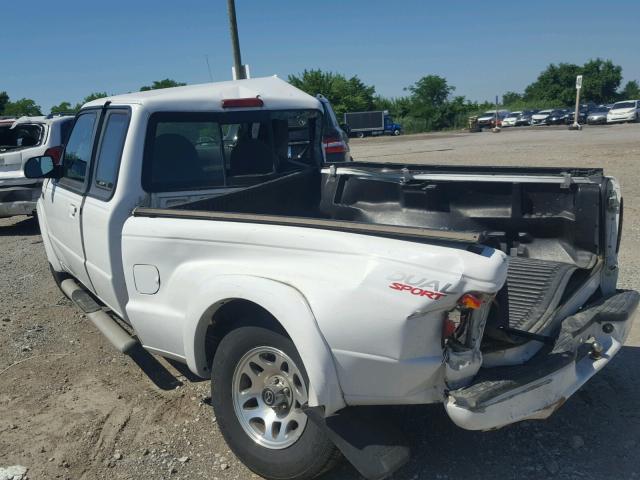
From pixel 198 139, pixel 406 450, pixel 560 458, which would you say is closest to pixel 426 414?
pixel 560 458

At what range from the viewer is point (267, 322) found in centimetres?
313

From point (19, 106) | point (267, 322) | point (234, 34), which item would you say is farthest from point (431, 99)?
point (267, 322)

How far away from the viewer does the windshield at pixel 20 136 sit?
10.9 m

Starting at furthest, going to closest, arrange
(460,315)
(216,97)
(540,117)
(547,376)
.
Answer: (540,117) < (216,97) < (547,376) < (460,315)

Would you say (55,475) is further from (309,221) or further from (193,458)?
(309,221)

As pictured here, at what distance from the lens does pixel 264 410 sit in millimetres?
3252

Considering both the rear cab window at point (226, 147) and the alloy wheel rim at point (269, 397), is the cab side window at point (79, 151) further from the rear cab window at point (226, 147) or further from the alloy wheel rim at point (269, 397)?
the alloy wheel rim at point (269, 397)

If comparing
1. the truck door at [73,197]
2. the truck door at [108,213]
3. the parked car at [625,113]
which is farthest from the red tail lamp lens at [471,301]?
the parked car at [625,113]

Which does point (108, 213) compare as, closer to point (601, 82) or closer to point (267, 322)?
point (267, 322)

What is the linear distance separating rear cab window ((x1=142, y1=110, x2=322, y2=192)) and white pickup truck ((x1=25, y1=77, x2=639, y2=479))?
14mm

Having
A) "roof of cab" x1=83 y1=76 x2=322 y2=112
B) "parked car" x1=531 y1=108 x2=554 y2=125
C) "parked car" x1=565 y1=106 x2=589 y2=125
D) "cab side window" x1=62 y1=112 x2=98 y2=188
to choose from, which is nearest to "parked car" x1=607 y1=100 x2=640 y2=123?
"parked car" x1=565 y1=106 x2=589 y2=125

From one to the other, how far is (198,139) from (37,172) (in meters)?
1.71

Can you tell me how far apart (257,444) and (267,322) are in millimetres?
650

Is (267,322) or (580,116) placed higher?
(267,322)
